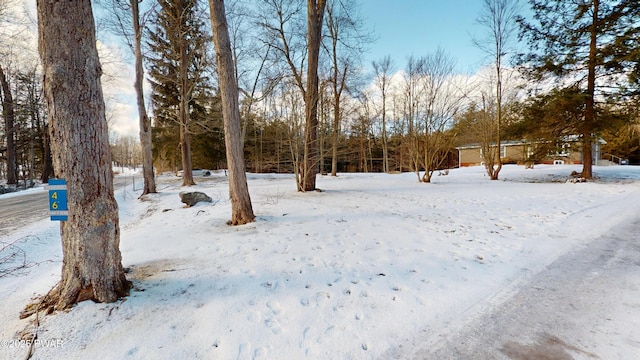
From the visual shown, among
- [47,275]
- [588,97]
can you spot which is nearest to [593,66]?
[588,97]

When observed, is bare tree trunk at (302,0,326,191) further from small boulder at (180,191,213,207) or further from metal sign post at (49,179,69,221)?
metal sign post at (49,179,69,221)

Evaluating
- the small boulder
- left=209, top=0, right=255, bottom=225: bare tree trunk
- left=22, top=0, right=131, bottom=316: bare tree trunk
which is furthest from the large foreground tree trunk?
left=22, top=0, right=131, bottom=316: bare tree trunk

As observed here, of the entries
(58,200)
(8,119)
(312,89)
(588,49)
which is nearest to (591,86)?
(588,49)

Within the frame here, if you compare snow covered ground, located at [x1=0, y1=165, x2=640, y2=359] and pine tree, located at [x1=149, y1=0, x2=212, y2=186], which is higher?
pine tree, located at [x1=149, y1=0, x2=212, y2=186]

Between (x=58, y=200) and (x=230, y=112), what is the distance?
2946mm

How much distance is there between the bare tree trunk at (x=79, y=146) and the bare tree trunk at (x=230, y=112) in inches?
92.4

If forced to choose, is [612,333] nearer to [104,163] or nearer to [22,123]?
[104,163]

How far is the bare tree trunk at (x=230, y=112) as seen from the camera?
14.9 feet

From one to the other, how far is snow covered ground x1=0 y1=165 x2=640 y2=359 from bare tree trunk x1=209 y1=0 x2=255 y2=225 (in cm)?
41

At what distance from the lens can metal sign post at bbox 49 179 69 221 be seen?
7.11ft

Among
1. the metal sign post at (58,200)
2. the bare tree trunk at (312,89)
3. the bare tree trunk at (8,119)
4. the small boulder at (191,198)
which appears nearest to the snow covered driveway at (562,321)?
the metal sign post at (58,200)

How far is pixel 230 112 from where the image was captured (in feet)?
15.4

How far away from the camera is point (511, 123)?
12289 mm

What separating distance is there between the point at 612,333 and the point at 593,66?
1333 cm
